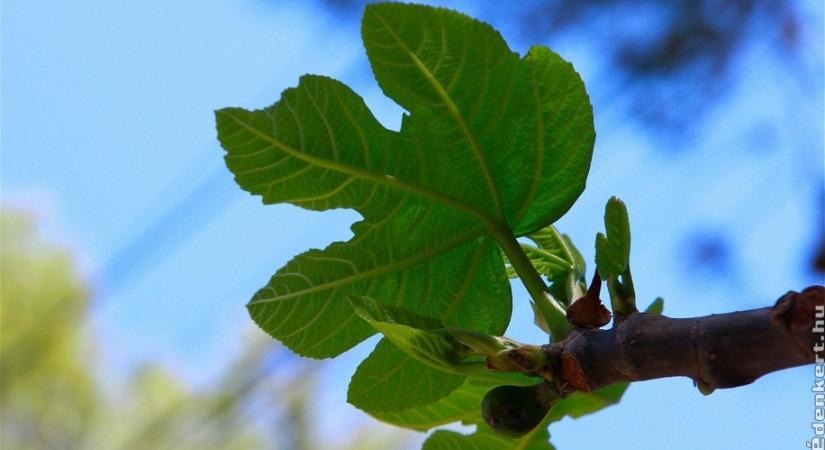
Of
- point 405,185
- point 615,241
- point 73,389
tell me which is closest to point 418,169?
point 405,185

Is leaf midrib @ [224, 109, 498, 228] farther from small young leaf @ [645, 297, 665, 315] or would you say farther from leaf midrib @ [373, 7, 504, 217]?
small young leaf @ [645, 297, 665, 315]

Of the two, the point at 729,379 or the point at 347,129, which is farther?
the point at 347,129

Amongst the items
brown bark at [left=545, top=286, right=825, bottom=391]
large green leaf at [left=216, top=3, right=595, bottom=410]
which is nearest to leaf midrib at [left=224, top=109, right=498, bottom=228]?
large green leaf at [left=216, top=3, right=595, bottom=410]

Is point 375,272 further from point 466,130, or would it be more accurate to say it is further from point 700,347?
point 700,347

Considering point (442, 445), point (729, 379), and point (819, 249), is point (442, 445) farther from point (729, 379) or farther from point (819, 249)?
point (819, 249)

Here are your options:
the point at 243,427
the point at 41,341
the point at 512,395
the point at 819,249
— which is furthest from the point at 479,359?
the point at 41,341

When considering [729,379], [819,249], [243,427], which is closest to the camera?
[729,379]

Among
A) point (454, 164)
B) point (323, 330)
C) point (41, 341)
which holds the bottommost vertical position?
point (323, 330)

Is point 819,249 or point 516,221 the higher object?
point 819,249
